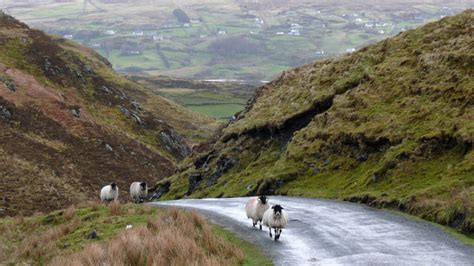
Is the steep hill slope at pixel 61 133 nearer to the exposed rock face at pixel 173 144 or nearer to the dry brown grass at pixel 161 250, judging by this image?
the exposed rock face at pixel 173 144

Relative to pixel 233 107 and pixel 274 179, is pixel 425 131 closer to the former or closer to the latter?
pixel 274 179

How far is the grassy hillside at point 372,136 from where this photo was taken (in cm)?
2720

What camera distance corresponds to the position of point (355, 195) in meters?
29.5

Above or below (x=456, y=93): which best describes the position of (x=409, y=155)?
below

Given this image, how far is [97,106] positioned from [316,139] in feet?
164

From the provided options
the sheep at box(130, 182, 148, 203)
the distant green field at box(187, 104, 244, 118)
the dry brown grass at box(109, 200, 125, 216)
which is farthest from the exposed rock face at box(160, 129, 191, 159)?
the distant green field at box(187, 104, 244, 118)

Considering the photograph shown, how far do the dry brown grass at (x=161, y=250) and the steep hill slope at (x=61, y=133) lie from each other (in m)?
24.0

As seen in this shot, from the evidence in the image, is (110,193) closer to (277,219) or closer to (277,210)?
(277,219)

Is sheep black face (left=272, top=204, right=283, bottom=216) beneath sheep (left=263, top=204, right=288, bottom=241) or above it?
above

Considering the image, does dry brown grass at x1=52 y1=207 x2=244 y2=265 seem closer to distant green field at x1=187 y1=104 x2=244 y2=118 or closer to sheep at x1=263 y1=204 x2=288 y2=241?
sheep at x1=263 y1=204 x2=288 y2=241

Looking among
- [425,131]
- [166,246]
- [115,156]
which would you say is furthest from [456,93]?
[115,156]

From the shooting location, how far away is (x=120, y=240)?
→ 64.2 ft

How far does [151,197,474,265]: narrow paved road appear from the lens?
56.6 ft

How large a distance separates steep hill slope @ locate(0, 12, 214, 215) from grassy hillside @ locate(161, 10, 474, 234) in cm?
1003
